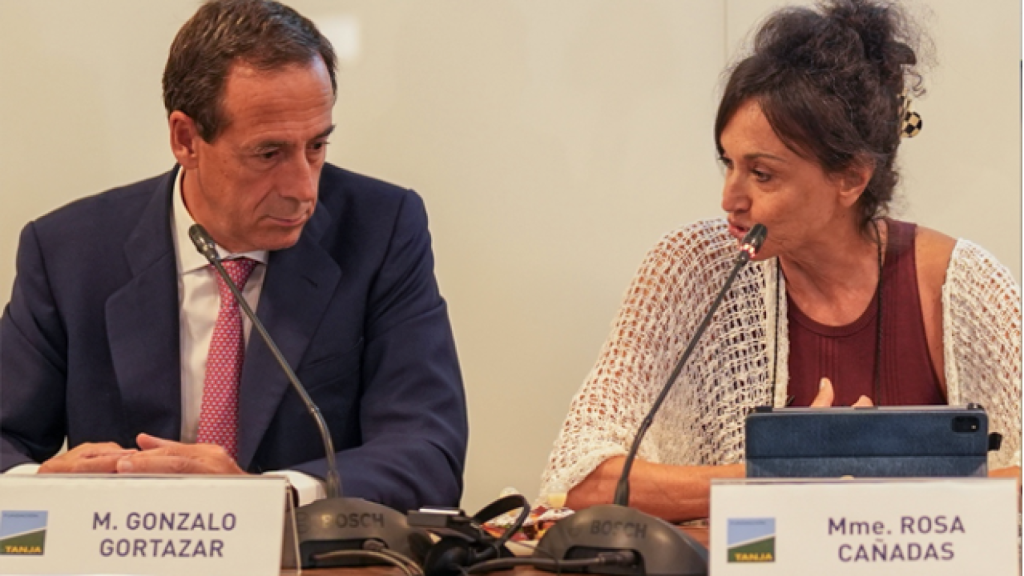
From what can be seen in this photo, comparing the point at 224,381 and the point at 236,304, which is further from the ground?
the point at 236,304

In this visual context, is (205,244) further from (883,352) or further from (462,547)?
(883,352)

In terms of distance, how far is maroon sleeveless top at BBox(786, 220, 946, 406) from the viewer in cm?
209

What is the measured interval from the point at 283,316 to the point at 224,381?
14cm

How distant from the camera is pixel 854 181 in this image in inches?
82.5

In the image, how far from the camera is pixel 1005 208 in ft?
8.35

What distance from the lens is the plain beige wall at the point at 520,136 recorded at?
8.31 feet

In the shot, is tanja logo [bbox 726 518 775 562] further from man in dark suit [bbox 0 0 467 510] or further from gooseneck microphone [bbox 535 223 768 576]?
man in dark suit [bbox 0 0 467 510]

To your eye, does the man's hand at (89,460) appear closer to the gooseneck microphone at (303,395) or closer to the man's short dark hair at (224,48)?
the gooseneck microphone at (303,395)

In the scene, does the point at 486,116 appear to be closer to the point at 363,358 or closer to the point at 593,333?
the point at 593,333

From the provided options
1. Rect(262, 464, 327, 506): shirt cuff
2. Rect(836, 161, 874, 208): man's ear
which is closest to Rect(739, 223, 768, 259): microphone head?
Rect(836, 161, 874, 208): man's ear

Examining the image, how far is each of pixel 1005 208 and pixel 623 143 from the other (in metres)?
0.80

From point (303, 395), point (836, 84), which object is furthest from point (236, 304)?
point (836, 84)

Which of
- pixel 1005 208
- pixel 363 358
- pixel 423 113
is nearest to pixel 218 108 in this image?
pixel 363 358

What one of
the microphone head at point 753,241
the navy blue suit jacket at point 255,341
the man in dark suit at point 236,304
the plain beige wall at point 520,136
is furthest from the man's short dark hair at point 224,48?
the microphone head at point 753,241
